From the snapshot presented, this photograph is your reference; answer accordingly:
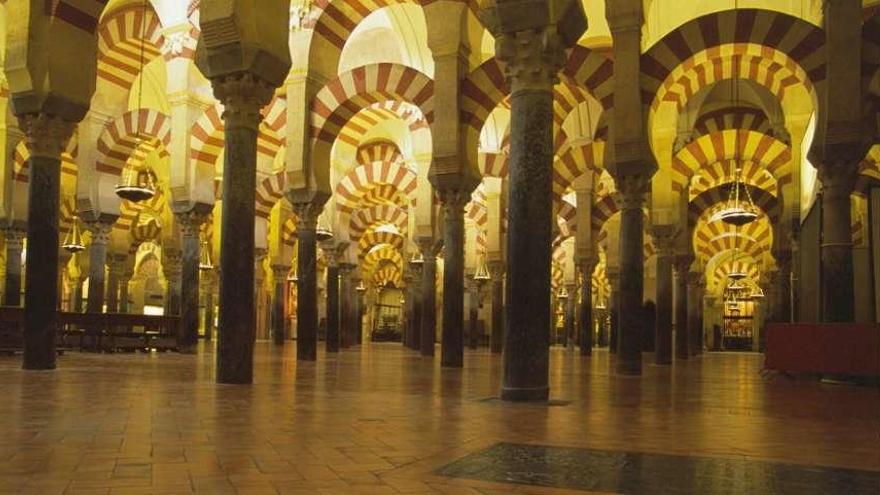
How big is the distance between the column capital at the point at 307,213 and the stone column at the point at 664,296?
19.6ft

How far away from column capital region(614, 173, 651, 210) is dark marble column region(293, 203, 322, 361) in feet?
15.0

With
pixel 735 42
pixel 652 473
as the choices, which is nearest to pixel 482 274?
pixel 735 42

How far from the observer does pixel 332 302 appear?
55.3 feet

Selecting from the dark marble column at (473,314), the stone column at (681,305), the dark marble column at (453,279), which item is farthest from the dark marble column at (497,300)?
the dark marble column at (453,279)

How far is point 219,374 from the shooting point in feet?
23.0

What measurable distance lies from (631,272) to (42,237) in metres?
6.78

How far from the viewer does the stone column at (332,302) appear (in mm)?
15758

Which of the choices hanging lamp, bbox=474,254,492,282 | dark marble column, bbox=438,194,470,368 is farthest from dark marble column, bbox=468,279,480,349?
dark marble column, bbox=438,194,470,368

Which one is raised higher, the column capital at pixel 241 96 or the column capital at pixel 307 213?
the column capital at pixel 241 96

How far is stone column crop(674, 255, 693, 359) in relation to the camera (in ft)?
56.5

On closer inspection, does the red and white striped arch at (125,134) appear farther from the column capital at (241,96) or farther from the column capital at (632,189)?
the column capital at (632,189)

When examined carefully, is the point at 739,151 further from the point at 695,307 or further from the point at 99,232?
the point at 99,232

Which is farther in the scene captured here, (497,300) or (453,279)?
(497,300)

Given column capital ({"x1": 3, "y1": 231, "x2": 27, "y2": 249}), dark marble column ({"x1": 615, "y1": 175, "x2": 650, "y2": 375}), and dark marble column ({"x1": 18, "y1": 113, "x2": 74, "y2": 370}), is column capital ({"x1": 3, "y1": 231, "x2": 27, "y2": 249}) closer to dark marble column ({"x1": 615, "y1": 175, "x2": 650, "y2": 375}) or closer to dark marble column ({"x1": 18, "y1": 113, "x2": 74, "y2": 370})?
dark marble column ({"x1": 18, "y1": 113, "x2": 74, "y2": 370})
